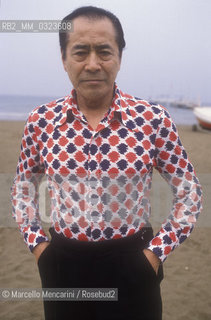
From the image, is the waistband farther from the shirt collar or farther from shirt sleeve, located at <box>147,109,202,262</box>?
the shirt collar

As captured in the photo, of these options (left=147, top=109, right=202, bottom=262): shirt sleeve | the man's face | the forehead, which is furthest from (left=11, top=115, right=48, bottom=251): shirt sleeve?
(left=147, top=109, right=202, bottom=262): shirt sleeve

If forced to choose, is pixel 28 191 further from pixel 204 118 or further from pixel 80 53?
pixel 204 118

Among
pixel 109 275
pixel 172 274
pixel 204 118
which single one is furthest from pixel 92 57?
pixel 204 118

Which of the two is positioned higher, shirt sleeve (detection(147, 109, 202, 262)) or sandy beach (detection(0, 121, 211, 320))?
shirt sleeve (detection(147, 109, 202, 262))

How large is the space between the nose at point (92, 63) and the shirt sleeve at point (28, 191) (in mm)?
438

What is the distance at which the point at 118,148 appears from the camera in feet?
5.15

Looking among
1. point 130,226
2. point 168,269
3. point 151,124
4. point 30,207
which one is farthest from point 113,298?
point 168,269

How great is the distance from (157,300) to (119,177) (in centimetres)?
65

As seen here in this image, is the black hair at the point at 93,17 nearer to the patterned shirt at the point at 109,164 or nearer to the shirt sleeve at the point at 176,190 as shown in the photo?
the patterned shirt at the point at 109,164

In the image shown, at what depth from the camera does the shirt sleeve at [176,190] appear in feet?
5.38

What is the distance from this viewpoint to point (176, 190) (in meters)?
1.76

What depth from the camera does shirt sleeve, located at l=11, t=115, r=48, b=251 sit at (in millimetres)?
1764

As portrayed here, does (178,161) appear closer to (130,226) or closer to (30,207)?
(130,226)

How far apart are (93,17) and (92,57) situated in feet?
0.57
